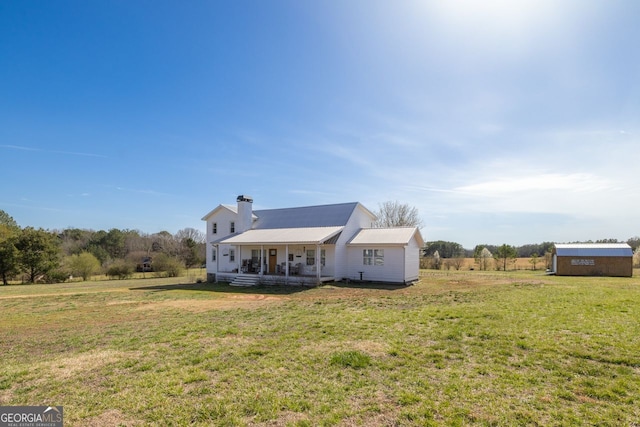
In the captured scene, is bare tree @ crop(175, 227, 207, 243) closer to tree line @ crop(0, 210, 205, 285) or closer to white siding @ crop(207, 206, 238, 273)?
tree line @ crop(0, 210, 205, 285)

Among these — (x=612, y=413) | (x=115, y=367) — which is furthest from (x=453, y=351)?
(x=115, y=367)

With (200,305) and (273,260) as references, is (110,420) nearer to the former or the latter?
(200,305)

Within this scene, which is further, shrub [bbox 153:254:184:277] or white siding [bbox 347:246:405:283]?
shrub [bbox 153:254:184:277]

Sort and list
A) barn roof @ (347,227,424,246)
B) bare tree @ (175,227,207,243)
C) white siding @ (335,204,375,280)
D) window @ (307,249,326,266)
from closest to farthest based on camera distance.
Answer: barn roof @ (347,227,424,246) → white siding @ (335,204,375,280) → window @ (307,249,326,266) → bare tree @ (175,227,207,243)

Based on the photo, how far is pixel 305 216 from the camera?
82.6 ft

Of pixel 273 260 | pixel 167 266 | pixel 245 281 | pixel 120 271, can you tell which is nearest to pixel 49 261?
pixel 120 271

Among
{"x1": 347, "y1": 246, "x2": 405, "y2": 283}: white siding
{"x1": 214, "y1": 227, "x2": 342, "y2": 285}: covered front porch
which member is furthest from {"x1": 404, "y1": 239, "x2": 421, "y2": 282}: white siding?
{"x1": 214, "y1": 227, "x2": 342, "y2": 285}: covered front porch

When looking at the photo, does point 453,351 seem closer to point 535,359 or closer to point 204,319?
point 535,359

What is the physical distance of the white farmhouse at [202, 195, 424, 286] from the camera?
20.3 meters

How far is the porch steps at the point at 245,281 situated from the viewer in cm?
2097

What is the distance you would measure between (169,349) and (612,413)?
269 inches

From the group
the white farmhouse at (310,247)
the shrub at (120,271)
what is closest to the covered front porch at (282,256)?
the white farmhouse at (310,247)

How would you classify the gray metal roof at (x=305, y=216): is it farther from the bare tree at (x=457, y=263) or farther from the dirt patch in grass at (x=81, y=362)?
the bare tree at (x=457, y=263)

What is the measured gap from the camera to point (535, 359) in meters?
5.71
